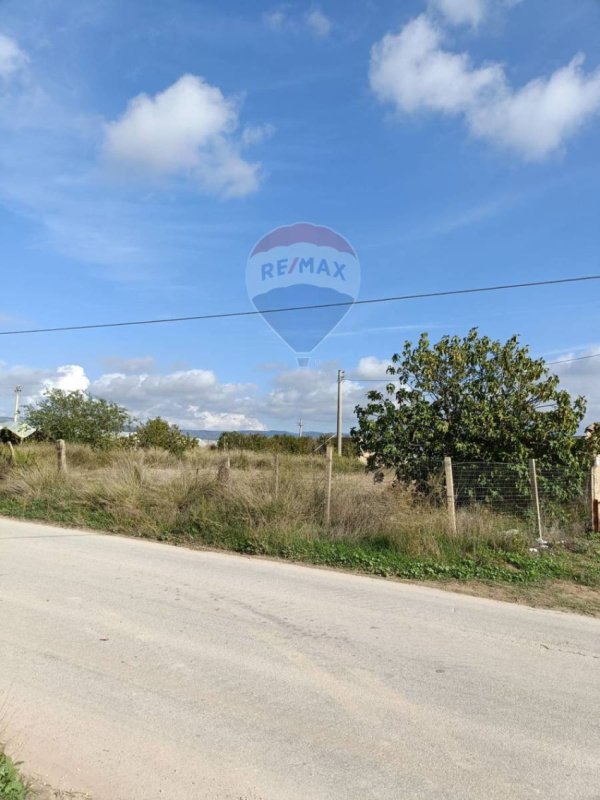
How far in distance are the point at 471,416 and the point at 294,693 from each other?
29.2ft

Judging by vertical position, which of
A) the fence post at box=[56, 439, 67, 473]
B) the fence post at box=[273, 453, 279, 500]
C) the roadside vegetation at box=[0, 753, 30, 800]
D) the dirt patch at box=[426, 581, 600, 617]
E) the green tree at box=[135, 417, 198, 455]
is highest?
the green tree at box=[135, 417, 198, 455]

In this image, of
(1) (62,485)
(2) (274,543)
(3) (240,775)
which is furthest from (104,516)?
(3) (240,775)

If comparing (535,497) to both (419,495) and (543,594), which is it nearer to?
(419,495)

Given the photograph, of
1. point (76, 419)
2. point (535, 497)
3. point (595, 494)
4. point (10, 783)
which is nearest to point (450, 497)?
point (535, 497)

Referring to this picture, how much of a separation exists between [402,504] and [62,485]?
347 inches

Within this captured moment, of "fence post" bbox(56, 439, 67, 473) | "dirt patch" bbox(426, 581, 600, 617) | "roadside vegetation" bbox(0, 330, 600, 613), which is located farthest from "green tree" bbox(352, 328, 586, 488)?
"fence post" bbox(56, 439, 67, 473)

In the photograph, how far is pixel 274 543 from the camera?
10.3m

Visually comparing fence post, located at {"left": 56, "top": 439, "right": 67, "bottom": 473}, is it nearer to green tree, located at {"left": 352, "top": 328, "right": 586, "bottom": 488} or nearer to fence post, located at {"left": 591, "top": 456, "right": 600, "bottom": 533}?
green tree, located at {"left": 352, "top": 328, "right": 586, "bottom": 488}

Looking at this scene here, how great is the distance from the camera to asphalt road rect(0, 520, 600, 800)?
3.43 meters

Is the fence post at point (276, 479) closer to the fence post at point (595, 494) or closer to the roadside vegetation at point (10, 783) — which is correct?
the fence post at point (595, 494)

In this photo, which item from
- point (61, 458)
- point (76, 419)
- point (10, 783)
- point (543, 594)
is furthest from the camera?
point (76, 419)

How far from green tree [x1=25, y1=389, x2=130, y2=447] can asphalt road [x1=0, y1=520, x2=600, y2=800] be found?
29693 mm

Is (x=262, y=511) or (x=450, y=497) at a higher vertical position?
(x=450, y=497)

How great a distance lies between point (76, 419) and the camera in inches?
1430
